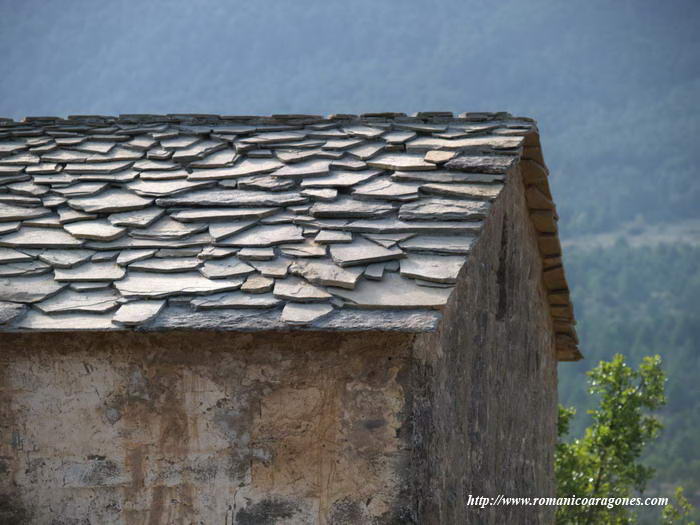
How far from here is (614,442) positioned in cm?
1127

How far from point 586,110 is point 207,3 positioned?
110 ft

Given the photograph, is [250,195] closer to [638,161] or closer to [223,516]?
[223,516]

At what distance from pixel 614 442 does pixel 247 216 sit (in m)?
7.95

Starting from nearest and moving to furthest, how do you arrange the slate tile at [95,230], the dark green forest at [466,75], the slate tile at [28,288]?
the slate tile at [28,288]
the slate tile at [95,230]
the dark green forest at [466,75]

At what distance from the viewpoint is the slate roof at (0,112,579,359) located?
4.03 m

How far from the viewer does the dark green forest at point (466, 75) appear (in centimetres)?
6066

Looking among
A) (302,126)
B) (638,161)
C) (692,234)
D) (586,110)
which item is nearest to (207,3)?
(586,110)

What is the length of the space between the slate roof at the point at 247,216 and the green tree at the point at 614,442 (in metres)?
5.86

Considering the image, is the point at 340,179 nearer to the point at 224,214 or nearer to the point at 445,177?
the point at 445,177

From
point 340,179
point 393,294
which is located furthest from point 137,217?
point 393,294

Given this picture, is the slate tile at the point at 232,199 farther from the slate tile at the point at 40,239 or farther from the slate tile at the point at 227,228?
the slate tile at the point at 40,239

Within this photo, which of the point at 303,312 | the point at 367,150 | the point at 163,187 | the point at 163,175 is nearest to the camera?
the point at 303,312

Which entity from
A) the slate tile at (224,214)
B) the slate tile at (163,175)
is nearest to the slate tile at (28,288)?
the slate tile at (224,214)

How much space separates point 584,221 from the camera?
6066 cm
